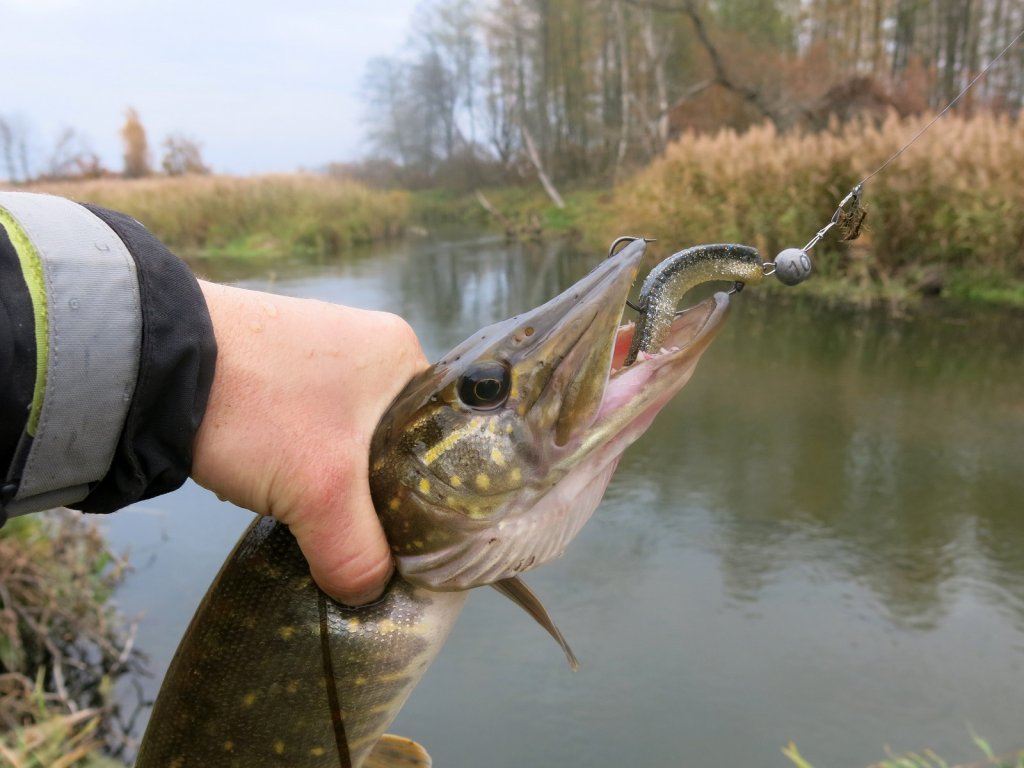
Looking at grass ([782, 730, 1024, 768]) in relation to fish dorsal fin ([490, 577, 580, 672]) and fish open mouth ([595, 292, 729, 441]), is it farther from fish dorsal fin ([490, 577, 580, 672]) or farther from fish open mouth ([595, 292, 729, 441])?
fish open mouth ([595, 292, 729, 441])

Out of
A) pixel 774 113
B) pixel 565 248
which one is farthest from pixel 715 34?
pixel 565 248

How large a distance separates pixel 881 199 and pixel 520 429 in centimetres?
775

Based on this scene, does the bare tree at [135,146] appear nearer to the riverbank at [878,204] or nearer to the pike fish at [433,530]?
the riverbank at [878,204]

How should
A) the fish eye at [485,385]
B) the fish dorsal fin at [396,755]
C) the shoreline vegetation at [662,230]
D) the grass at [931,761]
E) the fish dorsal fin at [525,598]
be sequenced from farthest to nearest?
the shoreline vegetation at [662,230] < the grass at [931,761] < the fish dorsal fin at [396,755] < the fish dorsal fin at [525,598] < the fish eye at [485,385]

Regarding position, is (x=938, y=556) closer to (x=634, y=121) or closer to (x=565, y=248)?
(x=565, y=248)

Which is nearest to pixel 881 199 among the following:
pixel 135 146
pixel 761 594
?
pixel 761 594

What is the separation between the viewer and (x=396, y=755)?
1.38 meters

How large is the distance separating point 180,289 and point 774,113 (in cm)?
1745

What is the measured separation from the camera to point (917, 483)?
4.06 m

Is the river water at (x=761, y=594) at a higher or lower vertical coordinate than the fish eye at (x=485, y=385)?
lower

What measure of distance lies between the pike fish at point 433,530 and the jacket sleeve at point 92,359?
0.27m

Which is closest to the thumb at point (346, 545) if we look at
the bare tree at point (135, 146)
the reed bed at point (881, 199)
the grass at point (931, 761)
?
the grass at point (931, 761)

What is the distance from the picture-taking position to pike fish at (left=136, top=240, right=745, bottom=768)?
105 centimetres

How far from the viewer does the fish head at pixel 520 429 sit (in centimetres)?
105
